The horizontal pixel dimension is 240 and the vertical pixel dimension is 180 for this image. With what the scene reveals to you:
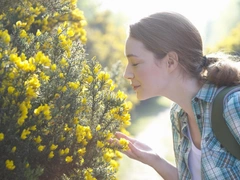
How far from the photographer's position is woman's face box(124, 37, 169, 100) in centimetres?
245

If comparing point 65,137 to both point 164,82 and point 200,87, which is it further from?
point 200,87

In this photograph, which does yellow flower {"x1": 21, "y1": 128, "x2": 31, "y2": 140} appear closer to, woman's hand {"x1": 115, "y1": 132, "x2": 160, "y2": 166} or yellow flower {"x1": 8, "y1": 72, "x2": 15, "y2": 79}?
yellow flower {"x1": 8, "y1": 72, "x2": 15, "y2": 79}

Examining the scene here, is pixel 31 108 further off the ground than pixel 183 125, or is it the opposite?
pixel 31 108

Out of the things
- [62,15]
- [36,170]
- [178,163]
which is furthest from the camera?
[62,15]

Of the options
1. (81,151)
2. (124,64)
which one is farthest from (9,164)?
(124,64)

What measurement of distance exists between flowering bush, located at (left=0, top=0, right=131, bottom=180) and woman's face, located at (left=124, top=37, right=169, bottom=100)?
0.62ft

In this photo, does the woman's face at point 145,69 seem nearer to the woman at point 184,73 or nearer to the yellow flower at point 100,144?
the woman at point 184,73

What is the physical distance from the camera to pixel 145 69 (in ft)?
8.02

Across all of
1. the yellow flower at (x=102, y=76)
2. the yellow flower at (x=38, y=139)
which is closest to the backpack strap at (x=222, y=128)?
the yellow flower at (x=102, y=76)

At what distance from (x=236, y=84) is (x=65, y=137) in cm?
94

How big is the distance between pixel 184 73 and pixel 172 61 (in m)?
0.10

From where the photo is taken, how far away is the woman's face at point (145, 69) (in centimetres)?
245

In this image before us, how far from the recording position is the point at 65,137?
8.14 feet

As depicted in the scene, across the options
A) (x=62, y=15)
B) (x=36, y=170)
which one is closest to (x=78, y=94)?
(x=36, y=170)
